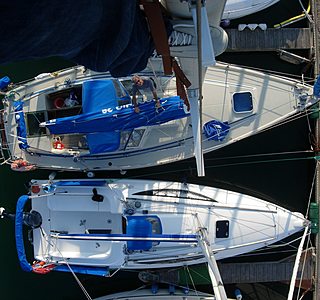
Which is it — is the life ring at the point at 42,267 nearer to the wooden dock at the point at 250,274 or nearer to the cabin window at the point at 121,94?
the wooden dock at the point at 250,274

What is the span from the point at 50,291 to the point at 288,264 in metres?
4.88

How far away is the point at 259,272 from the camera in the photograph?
7.85m

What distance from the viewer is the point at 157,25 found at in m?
2.71

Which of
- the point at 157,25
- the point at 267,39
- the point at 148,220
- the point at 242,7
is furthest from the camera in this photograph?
the point at 267,39

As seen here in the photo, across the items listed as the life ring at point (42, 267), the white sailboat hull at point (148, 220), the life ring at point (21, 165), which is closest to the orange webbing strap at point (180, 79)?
the white sailboat hull at point (148, 220)

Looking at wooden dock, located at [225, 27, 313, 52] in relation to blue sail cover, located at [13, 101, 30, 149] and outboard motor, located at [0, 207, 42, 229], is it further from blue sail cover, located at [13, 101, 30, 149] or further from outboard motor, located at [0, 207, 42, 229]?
outboard motor, located at [0, 207, 42, 229]

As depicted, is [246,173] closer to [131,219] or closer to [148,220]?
[148,220]

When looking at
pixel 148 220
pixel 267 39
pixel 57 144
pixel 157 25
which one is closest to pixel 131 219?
pixel 148 220

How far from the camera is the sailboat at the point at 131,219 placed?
6730 millimetres

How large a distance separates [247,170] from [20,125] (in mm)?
4423

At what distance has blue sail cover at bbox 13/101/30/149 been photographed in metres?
6.78

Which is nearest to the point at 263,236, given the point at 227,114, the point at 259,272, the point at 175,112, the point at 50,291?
the point at 259,272

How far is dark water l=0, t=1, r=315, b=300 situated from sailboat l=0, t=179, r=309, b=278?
3.22 feet

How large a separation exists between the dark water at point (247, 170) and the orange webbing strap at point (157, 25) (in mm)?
5087
